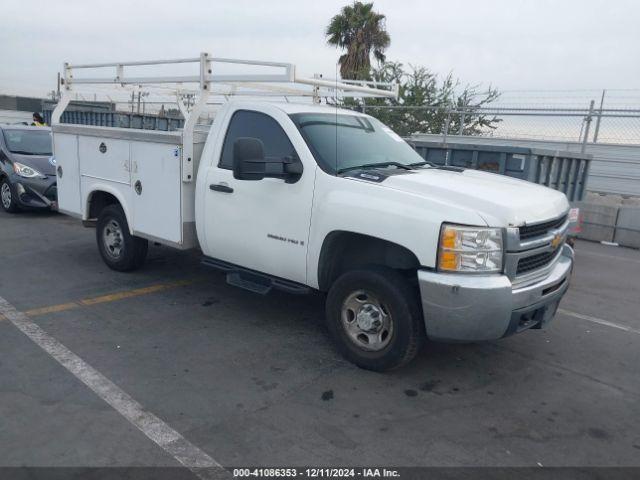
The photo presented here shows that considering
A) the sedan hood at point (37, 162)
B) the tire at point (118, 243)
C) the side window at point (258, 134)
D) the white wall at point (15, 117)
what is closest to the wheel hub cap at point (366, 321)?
the side window at point (258, 134)

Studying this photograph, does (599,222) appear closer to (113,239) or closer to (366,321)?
(366,321)

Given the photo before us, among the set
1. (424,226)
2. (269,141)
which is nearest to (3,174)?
(269,141)

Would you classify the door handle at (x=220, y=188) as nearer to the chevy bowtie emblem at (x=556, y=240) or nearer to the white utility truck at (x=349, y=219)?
the white utility truck at (x=349, y=219)

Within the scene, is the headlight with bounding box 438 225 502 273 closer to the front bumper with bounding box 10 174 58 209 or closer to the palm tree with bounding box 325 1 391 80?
the front bumper with bounding box 10 174 58 209

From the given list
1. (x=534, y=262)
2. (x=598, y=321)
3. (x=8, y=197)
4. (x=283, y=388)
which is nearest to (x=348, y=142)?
(x=534, y=262)

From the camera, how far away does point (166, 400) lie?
150 inches

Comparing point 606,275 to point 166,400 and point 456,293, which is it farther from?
point 166,400

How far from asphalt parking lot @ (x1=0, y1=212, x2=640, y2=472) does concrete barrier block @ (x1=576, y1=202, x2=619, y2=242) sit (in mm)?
4872

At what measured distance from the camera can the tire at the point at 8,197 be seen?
1020 cm

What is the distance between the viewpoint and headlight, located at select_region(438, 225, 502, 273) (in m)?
3.77

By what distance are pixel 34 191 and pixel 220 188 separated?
637 cm

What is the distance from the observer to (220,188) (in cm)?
515

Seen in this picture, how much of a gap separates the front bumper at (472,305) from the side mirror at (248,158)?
1489 mm


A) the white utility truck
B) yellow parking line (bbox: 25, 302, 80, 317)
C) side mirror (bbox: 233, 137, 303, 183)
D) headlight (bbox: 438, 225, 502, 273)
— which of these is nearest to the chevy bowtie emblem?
the white utility truck
